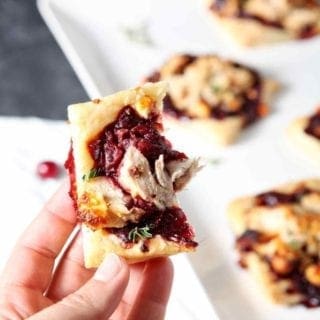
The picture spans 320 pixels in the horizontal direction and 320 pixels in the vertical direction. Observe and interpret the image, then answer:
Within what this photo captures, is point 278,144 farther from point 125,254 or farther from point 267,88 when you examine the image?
point 125,254

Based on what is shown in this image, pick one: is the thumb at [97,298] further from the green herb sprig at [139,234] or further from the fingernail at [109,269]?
the green herb sprig at [139,234]

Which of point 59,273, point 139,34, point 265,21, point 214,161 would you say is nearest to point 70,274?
point 59,273

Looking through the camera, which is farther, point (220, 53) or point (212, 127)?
point (220, 53)

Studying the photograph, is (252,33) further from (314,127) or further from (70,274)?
(70,274)

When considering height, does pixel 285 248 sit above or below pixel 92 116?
below

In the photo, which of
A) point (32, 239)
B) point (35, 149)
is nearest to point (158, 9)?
point (35, 149)

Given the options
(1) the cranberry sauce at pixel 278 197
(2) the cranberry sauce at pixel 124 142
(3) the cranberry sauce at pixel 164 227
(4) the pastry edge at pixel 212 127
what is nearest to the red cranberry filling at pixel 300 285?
(1) the cranberry sauce at pixel 278 197
